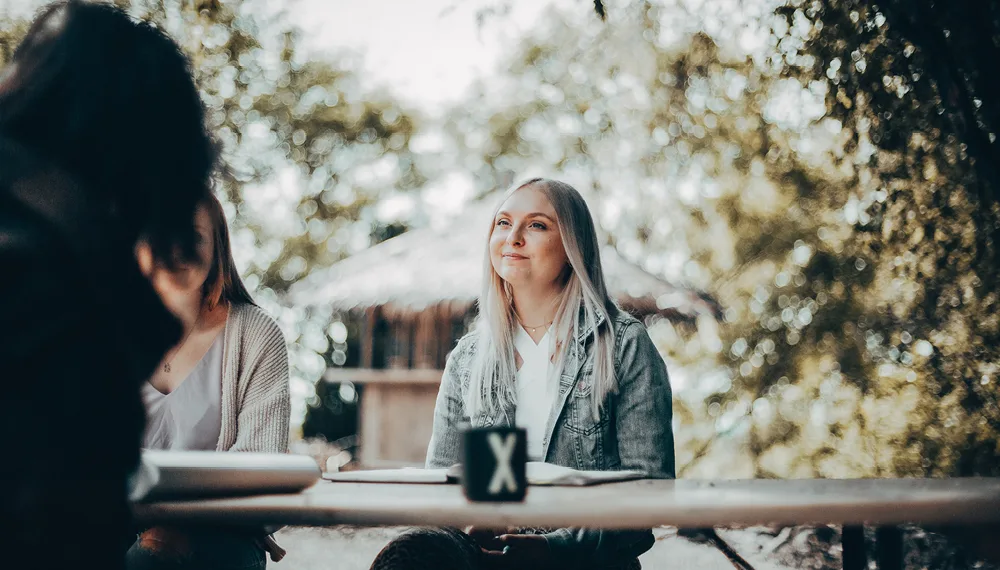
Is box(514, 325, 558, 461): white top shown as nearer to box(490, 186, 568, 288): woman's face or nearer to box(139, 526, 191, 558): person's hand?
box(490, 186, 568, 288): woman's face

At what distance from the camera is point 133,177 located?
1.18 meters

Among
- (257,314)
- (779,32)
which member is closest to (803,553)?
(779,32)

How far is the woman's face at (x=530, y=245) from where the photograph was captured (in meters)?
2.65

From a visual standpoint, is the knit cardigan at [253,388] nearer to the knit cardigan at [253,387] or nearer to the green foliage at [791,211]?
the knit cardigan at [253,387]

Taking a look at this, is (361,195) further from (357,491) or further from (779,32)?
(357,491)

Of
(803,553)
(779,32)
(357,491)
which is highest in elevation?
(779,32)

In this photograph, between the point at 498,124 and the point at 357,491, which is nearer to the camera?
the point at 357,491

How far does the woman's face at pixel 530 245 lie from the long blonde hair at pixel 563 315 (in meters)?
0.03

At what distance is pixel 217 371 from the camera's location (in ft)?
7.22

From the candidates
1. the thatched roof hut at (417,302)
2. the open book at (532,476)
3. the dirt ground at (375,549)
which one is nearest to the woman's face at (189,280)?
the open book at (532,476)

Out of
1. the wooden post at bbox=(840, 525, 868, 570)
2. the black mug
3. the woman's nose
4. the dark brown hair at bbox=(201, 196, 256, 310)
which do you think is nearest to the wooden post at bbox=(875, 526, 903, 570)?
the wooden post at bbox=(840, 525, 868, 570)

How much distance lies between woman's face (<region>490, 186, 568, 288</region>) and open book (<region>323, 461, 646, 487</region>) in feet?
3.20

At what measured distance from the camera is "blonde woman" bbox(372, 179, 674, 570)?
2.25 meters

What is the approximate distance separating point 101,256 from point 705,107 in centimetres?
1107
